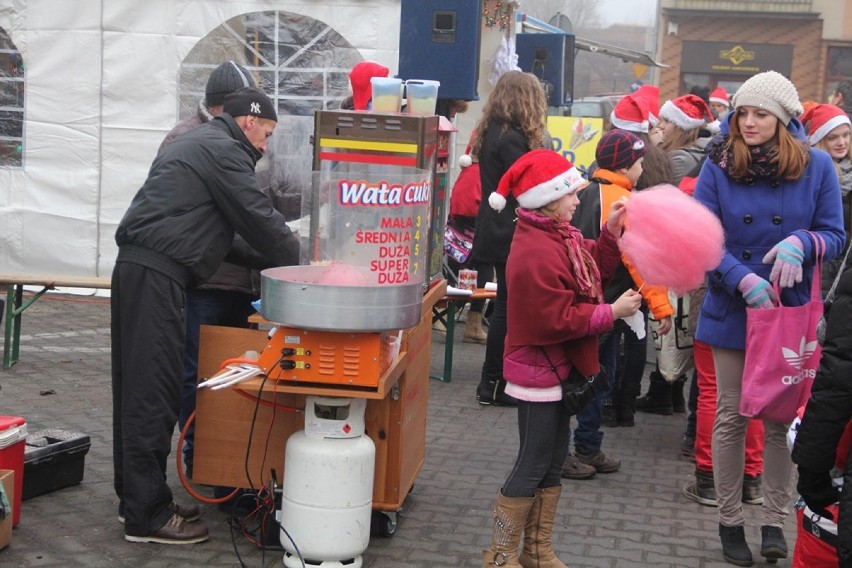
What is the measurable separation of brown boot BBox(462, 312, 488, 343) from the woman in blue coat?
16.2 ft

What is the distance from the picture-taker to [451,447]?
654 centimetres

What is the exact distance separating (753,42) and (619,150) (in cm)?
4262

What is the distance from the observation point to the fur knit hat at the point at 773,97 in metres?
4.64

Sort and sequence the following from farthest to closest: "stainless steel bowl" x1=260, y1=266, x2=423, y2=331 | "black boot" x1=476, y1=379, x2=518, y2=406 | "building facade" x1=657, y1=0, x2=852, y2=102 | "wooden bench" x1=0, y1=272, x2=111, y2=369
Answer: "building facade" x1=657, y1=0, x2=852, y2=102 → "wooden bench" x1=0, y1=272, x2=111, y2=369 → "black boot" x1=476, y1=379, x2=518, y2=406 → "stainless steel bowl" x1=260, y1=266, x2=423, y2=331

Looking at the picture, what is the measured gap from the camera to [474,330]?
9.88 m

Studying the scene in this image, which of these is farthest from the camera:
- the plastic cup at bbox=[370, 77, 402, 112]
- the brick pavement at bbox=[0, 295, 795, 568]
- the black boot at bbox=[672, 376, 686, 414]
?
the black boot at bbox=[672, 376, 686, 414]

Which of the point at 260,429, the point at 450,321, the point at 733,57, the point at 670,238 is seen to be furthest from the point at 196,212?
the point at 733,57

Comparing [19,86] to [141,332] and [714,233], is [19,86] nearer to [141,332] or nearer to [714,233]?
[141,332]

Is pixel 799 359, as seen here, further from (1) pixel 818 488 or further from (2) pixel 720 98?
(2) pixel 720 98

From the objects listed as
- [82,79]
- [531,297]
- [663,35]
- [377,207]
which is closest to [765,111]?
[531,297]

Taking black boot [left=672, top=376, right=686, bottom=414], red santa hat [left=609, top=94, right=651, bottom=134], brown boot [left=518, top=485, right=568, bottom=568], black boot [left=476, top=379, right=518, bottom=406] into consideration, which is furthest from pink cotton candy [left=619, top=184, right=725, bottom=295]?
black boot [left=672, top=376, right=686, bottom=414]

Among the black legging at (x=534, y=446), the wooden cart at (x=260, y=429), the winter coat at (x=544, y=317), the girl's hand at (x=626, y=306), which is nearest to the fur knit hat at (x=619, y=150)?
the wooden cart at (x=260, y=429)

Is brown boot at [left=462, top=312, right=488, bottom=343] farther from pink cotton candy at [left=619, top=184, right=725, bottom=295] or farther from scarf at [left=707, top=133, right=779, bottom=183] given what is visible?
pink cotton candy at [left=619, top=184, right=725, bottom=295]

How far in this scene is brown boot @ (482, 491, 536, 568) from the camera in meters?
4.34
